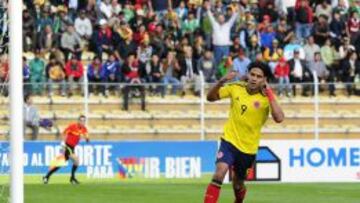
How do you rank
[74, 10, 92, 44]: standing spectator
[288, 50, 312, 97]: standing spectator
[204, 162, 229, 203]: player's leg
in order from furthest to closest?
[74, 10, 92, 44]: standing spectator
[288, 50, 312, 97]: standing spectator
[204, 162, 229, 203]: player's leg

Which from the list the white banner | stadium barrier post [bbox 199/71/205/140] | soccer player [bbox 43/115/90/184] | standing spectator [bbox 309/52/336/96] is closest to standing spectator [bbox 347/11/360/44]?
standing spectator [bbox 309/52/336/96]

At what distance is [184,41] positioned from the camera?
30.9 metres

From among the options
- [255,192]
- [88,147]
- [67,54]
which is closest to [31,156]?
[88,147]

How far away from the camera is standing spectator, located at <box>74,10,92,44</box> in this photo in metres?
30.7

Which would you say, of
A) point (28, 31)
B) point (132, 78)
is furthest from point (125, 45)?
point (28, 31)

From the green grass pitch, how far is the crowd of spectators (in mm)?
3396

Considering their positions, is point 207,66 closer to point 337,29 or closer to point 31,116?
point 337,29

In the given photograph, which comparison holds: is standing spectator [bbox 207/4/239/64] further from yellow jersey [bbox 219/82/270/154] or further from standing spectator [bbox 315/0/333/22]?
yellow jersey [bbox 219/82/270/154]

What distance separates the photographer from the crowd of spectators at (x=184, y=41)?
2948 cm

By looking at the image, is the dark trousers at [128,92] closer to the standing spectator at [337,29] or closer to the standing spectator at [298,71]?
the standing spectator at [298,71]

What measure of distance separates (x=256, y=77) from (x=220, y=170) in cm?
124

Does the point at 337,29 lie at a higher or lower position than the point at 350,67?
higher

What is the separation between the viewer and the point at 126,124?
29.6 metres

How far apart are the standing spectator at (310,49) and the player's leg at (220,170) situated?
58.4ft
